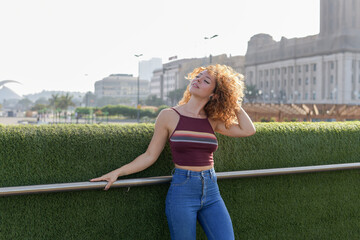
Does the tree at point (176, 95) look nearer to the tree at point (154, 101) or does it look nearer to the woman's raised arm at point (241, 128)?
the tree at point (154, 101)

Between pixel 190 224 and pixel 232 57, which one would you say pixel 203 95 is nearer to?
pixel 190 224

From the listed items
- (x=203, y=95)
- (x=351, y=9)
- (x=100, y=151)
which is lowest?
(x=100, y=151)

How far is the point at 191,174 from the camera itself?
2.94m

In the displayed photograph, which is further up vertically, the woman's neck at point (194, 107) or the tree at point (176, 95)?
the tree at point (176, 95)

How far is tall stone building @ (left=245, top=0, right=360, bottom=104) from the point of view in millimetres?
88375

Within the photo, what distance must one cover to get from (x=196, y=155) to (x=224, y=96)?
541mm

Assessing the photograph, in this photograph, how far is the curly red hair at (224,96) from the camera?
318 centimetres

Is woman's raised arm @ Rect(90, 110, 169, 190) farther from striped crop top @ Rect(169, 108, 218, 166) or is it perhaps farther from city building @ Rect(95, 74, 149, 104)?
city building @ Rect(95, 74, 149, 104)

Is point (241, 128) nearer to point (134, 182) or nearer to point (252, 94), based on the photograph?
point (134, 182)

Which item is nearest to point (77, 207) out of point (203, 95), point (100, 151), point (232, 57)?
point (100, 151)

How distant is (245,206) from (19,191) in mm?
2018

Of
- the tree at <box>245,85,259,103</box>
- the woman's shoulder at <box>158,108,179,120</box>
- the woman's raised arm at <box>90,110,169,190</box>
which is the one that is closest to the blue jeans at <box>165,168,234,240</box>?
the woman's raised arm at <box>90,110,169,190</box>

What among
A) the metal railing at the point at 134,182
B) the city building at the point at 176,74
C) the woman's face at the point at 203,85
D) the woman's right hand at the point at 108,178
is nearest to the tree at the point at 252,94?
the city building at the point at 176,74

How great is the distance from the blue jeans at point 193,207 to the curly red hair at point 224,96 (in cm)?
47
